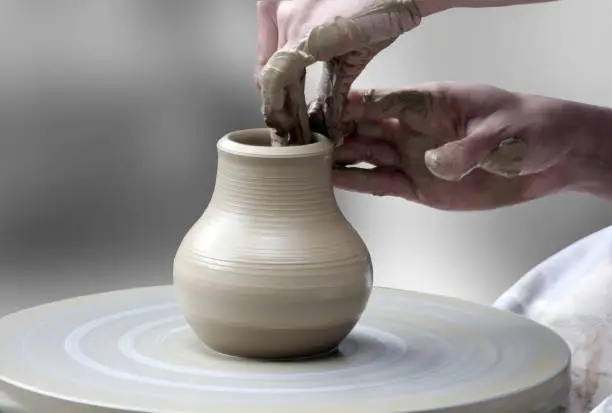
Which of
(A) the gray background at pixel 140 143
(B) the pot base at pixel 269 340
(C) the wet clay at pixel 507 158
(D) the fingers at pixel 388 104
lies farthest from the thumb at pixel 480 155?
(A) the gray background at pixel 140 143

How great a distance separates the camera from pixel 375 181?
194 centimetres

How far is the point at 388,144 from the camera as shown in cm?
197

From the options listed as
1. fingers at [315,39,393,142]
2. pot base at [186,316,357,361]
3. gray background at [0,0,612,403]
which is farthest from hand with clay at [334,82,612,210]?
gray background at [0,0,612,403]

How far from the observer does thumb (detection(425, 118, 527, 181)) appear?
5.61 feet

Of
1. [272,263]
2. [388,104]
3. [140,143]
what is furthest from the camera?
[140,143]

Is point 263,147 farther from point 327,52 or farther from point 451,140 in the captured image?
point 451,140

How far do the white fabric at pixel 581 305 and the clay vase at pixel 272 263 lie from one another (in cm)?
56

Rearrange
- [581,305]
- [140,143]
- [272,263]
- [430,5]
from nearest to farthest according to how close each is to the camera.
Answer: [272,263] < [430,5] < [581,305] < [140,143]

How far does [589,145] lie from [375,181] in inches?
15.7

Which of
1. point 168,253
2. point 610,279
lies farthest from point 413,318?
point 168,253

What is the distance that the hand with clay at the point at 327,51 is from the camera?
157 centimetres

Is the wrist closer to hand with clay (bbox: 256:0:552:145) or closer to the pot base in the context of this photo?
hand with clay (bbox: 256:0:552:145)

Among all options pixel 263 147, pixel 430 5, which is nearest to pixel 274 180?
pixel 263 147

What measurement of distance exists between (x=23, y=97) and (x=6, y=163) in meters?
0.17
